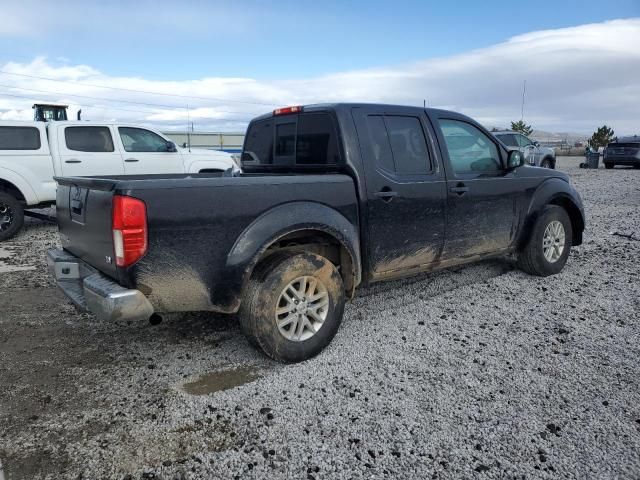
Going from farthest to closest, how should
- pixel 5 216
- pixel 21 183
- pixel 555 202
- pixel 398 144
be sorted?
pixel 21 183 → pixel 5 216 → pixel 555 202 → pixel 398 144

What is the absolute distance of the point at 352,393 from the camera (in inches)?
123

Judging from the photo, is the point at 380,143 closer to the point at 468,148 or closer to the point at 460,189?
the point at 460,189

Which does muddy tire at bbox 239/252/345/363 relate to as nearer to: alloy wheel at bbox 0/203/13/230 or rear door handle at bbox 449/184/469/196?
rear door handle at bbox 449/184/469/196

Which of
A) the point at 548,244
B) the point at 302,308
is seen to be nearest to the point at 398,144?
the point at 302,308

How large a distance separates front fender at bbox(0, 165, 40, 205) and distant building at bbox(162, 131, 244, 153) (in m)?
20.8

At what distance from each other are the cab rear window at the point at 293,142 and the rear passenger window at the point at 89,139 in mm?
5393

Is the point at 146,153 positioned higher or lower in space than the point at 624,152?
higher

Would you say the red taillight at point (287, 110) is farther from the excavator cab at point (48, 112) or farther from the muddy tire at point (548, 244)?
the excavator cab at point (48, 112)

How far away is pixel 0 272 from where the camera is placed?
20.5 feet

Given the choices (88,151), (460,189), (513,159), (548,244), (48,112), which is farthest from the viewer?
(48,112)

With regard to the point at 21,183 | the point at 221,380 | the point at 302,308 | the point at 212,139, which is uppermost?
the point at 212,139

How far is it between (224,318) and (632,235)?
668 centimetres

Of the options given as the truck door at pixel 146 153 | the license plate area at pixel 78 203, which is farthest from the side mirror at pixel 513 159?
the truck door at pixel 146 153

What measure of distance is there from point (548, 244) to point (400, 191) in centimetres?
245
